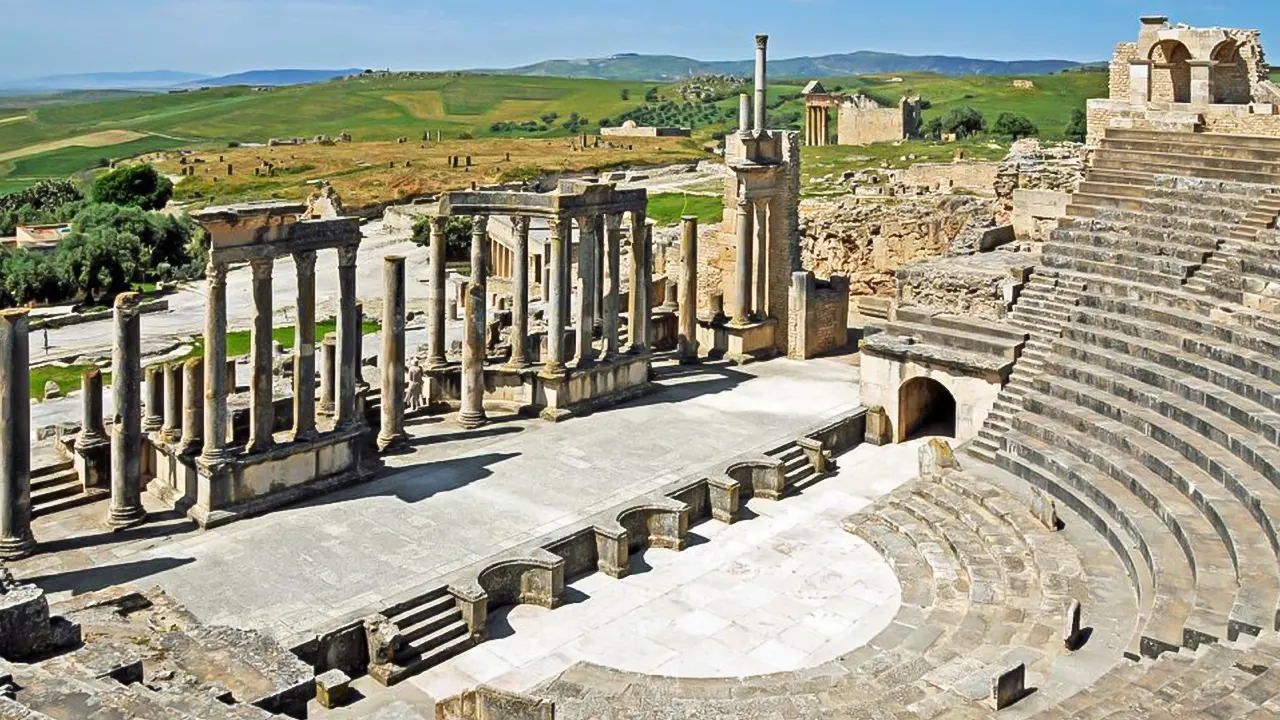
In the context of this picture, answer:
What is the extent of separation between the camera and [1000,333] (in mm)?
26812

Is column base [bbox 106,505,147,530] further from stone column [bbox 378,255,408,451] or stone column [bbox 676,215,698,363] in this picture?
stone column [bbox 676,215,698,363]

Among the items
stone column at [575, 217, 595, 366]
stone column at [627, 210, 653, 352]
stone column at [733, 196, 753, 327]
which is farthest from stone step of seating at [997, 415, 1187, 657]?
stone column at [733, 196, 753, 327]

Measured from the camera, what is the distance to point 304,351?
22328 millimetres

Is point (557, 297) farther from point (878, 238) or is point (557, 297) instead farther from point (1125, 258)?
point (878, 238)

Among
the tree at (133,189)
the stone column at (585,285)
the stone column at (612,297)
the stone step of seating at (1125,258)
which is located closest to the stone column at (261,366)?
the stone column at (585,285)

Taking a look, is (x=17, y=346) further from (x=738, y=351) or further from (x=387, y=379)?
(x=738, y=351)

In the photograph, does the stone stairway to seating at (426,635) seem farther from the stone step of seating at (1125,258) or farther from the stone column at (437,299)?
the stone step of seating at (1125,258)

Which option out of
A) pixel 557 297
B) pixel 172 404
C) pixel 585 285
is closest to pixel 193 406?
pixel 172 404

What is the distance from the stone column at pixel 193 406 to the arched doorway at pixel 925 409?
13910 mm

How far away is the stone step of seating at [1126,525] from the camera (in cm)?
1625

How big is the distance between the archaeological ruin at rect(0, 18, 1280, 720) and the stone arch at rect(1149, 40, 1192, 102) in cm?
15

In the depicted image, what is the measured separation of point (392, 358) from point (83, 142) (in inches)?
5981

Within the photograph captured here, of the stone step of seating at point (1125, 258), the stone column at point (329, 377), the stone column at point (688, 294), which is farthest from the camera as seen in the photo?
the stone column at point (688, 294)

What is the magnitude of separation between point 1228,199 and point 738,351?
11.6 m
